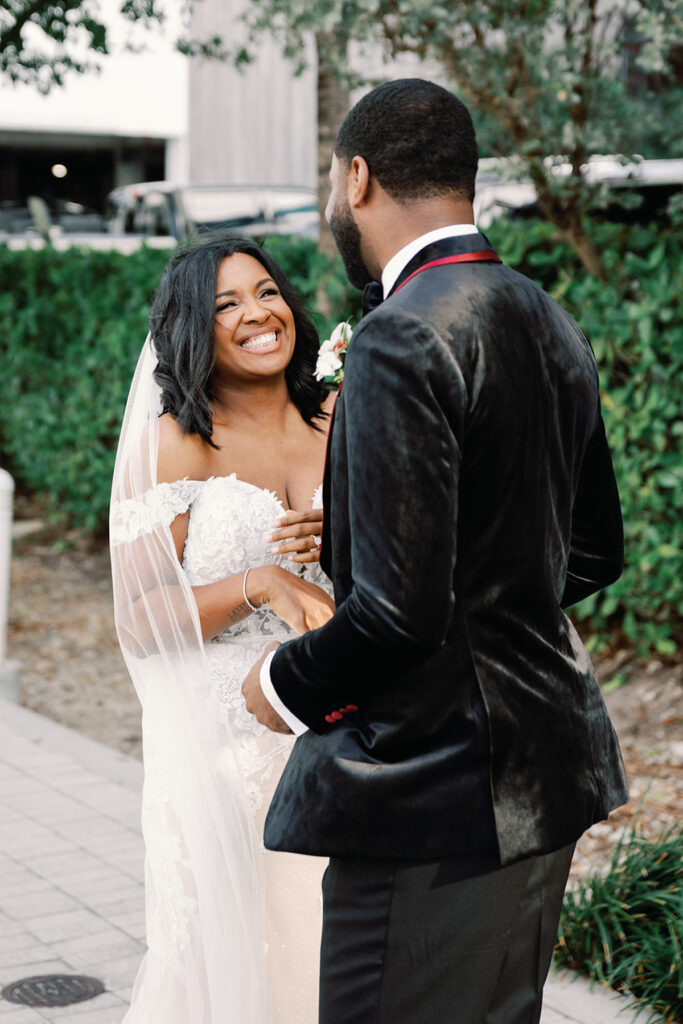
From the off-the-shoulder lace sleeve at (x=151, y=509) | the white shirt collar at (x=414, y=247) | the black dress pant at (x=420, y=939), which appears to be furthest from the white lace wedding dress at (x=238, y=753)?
the white shirt collar at (x=414, y=247)

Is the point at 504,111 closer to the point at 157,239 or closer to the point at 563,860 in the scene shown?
the point at 563,860

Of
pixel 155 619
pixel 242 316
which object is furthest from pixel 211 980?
pixel 242 316

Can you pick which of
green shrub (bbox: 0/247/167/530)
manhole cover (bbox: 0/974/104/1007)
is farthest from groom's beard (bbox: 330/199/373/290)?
green shrub (bbox: 0/247/167/530)

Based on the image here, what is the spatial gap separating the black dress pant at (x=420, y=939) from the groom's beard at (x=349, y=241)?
3.01ft

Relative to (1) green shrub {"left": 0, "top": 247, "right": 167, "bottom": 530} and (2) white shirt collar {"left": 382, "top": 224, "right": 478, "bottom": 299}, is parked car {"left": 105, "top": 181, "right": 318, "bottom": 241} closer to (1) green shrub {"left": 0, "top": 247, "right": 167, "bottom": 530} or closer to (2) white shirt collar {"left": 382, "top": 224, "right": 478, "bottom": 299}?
(1) green shrub {"left": 0, "top": 247, "right": 167, "bottom": 530}

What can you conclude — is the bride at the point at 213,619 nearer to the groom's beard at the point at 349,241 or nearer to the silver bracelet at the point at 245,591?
the silver bracelet at the point at 245,591

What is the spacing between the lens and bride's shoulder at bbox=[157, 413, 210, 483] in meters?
2.90

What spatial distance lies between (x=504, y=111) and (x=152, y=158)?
85.8 feet

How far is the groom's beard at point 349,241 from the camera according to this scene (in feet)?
6.42

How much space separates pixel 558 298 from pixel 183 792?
3.97m

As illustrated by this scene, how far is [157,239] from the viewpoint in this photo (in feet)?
57.1

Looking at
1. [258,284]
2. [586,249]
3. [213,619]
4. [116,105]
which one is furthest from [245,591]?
[116,105]

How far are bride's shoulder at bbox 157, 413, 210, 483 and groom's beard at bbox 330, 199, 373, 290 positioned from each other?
96cm

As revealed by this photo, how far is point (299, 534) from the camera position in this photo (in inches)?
108
